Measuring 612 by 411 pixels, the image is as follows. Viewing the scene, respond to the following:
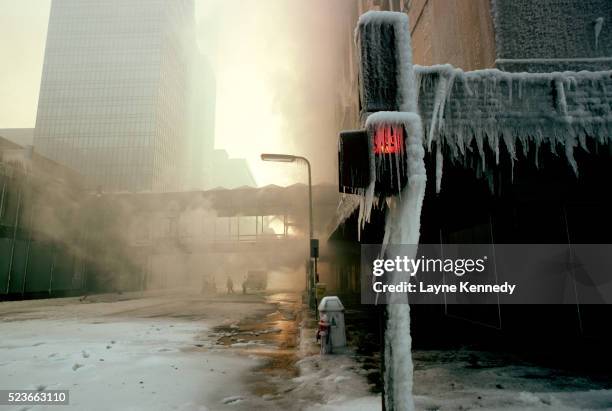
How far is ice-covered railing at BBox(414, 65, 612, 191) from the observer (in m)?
3.84

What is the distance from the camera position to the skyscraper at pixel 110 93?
3706 inches

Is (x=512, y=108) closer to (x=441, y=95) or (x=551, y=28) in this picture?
(x=441, y=95)

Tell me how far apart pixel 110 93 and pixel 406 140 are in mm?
116025

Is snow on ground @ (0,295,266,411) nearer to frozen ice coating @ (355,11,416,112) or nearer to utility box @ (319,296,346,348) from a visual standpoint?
utility box @ (319,296,346,348)

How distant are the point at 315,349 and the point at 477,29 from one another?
7.21 meters

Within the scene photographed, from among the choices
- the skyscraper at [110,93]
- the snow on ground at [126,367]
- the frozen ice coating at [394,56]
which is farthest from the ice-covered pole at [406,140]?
the skyscraper at [110,93]

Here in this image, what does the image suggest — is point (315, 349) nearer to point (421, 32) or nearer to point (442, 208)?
point (442, 208)

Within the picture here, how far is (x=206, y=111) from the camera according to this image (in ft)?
592

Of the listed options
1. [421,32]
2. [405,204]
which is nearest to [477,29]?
[421,32]

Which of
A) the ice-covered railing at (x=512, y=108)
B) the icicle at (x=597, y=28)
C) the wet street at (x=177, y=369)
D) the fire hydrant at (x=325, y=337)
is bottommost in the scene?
the wet street at (x=177, y=369)

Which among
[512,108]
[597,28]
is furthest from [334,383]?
[597,28]

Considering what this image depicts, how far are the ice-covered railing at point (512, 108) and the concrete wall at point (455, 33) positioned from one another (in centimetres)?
246

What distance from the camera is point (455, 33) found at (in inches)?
294

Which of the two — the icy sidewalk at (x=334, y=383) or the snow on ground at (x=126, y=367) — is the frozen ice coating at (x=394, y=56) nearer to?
the icy sidewalk at (x=334, y=383)
